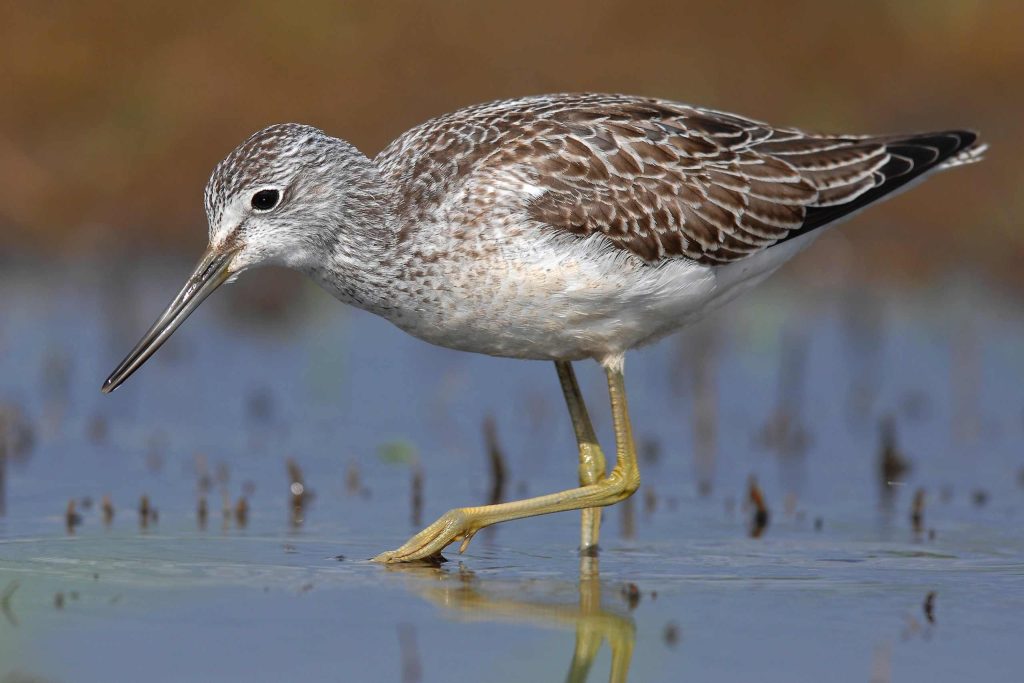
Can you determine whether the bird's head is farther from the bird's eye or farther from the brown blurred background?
the brown blurred background

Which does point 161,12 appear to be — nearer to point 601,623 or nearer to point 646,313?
point 646,313

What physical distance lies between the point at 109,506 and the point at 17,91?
11.1 meters

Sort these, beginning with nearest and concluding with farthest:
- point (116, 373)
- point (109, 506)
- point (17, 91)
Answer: point (116, 373)
point (109, 506)
point (17, 91)

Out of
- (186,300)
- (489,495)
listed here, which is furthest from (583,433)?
(186,300)

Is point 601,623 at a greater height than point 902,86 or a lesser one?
lesser

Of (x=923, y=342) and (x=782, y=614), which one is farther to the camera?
(x=923, y=342)

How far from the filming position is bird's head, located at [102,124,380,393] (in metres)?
9.23

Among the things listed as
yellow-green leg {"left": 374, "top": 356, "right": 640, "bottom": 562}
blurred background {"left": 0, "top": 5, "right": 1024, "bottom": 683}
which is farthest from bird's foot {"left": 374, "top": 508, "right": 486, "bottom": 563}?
blurred background {"left": 0, "top": 5, "right": 1024, "bottom": 683}

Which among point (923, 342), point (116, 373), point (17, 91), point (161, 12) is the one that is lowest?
point (116, 373)

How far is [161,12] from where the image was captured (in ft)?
69.9

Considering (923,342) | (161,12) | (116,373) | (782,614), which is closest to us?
(782,614)

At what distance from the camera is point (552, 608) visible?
8203 millimetres

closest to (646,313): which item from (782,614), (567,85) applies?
(782,614)

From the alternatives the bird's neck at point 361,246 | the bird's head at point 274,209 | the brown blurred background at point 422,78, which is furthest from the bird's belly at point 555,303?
the brown blurred background at point 422,78
